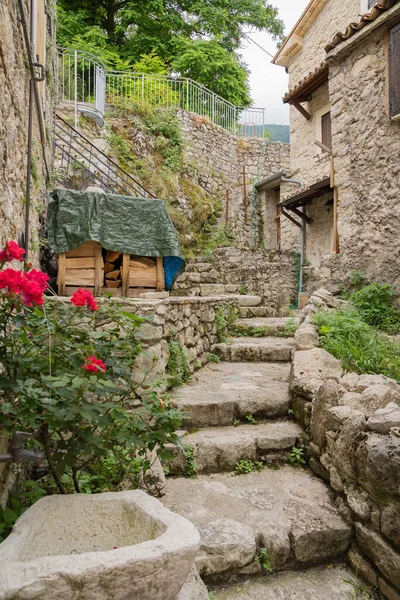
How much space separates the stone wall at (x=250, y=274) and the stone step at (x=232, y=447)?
544 centimetres

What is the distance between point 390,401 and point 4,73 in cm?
307

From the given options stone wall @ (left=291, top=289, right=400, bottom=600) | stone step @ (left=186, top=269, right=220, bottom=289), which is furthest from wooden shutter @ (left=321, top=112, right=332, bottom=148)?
stone wall @ (left=291, top=289, right=400, bottom=600)

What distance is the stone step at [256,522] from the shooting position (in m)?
2.02

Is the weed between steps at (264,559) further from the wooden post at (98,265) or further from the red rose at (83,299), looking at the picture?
the wooden post at (98,265)

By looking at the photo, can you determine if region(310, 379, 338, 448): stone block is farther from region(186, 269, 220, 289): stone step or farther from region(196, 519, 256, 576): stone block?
region(186, 269, 220, 289): stone step

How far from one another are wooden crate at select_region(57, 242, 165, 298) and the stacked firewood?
0.06m

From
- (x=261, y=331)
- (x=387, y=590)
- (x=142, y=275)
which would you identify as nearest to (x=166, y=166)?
(x=261, y=331)

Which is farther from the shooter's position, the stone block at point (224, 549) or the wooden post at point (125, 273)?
the wooden post at point (125, 273)

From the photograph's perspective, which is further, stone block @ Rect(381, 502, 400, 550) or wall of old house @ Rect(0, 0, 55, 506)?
wall of old house @ Rect(0, 0, 55, 506)

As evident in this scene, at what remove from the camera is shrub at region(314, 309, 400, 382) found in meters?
3.48

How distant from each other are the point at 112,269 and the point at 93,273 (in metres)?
0.26

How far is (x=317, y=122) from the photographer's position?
33.9 ft

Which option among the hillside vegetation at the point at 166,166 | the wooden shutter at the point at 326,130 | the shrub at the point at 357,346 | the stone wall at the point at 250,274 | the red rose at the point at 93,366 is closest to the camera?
the red rose at the point at 93,366

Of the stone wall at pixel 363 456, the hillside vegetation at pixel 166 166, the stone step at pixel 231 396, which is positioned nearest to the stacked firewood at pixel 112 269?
the stone step at pixel 231 396
